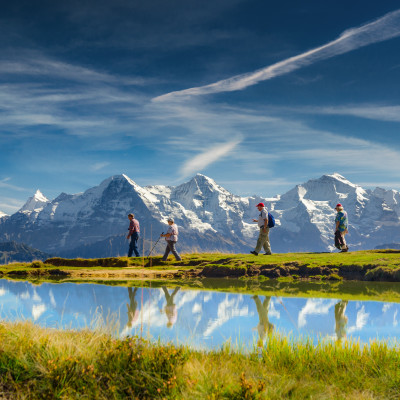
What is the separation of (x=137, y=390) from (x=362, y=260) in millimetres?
19582

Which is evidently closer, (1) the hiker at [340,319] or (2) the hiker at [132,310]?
(1) the hiker at [340,319]

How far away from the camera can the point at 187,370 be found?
236 inches

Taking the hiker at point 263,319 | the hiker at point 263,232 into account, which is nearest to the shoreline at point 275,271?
the hiker at point 263,232

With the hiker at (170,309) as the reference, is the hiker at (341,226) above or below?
above

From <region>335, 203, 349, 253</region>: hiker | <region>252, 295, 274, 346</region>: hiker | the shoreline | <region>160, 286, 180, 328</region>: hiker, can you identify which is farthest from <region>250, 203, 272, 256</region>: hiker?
<region>252, 295, 274, 346</region>: hiker

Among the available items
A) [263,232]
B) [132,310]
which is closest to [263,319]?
[132,310]

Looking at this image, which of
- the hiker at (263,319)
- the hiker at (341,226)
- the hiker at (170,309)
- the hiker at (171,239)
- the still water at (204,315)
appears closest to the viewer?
the still water at (204,315)

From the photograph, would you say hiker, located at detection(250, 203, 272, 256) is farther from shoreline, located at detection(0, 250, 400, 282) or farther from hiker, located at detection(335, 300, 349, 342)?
hiker, located at detection(335, 300, 349, 342)

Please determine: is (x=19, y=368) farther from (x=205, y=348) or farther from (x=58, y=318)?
(x=58, y=318)

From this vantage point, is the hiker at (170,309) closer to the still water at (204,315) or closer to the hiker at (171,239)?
the still water at (204,315)

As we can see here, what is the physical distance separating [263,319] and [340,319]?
1786mm

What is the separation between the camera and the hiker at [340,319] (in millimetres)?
8763

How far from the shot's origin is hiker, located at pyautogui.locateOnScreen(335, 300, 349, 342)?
8.76m

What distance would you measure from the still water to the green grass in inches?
29.6
